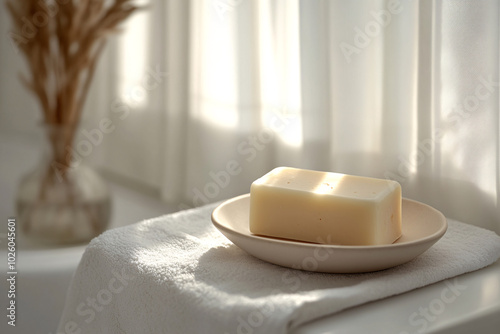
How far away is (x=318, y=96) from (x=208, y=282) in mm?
494

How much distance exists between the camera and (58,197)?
1332 mm

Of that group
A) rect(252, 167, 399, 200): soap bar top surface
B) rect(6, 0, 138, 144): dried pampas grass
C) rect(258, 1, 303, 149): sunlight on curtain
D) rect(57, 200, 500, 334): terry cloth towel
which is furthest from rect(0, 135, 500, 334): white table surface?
rect(258, 1, 303, 149): sunlight on curtain

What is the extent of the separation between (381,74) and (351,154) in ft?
0.43

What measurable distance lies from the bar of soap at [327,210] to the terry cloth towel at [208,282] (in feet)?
0.13

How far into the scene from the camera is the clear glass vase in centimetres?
133

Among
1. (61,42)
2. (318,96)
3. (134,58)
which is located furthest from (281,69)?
(134,58)

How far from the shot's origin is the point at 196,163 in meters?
1.42

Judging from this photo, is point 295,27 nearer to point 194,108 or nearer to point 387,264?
point 194,108

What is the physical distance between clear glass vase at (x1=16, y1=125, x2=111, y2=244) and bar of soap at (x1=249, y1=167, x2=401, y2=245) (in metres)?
0.66

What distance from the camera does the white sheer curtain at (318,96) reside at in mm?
894

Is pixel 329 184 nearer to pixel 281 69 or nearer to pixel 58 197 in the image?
pixel 281 69

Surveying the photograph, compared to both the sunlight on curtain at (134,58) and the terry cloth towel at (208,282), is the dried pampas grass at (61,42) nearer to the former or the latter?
the sunlight on curtain at (134,58)

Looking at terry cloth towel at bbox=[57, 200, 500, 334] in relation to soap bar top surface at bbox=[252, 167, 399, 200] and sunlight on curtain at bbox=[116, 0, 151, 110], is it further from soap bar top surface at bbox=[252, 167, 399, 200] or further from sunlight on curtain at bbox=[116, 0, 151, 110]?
sunlight on curtain at bbox=[116, 0, 151, 110]

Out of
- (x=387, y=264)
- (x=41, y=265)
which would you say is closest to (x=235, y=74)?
(x=41, y=265)
